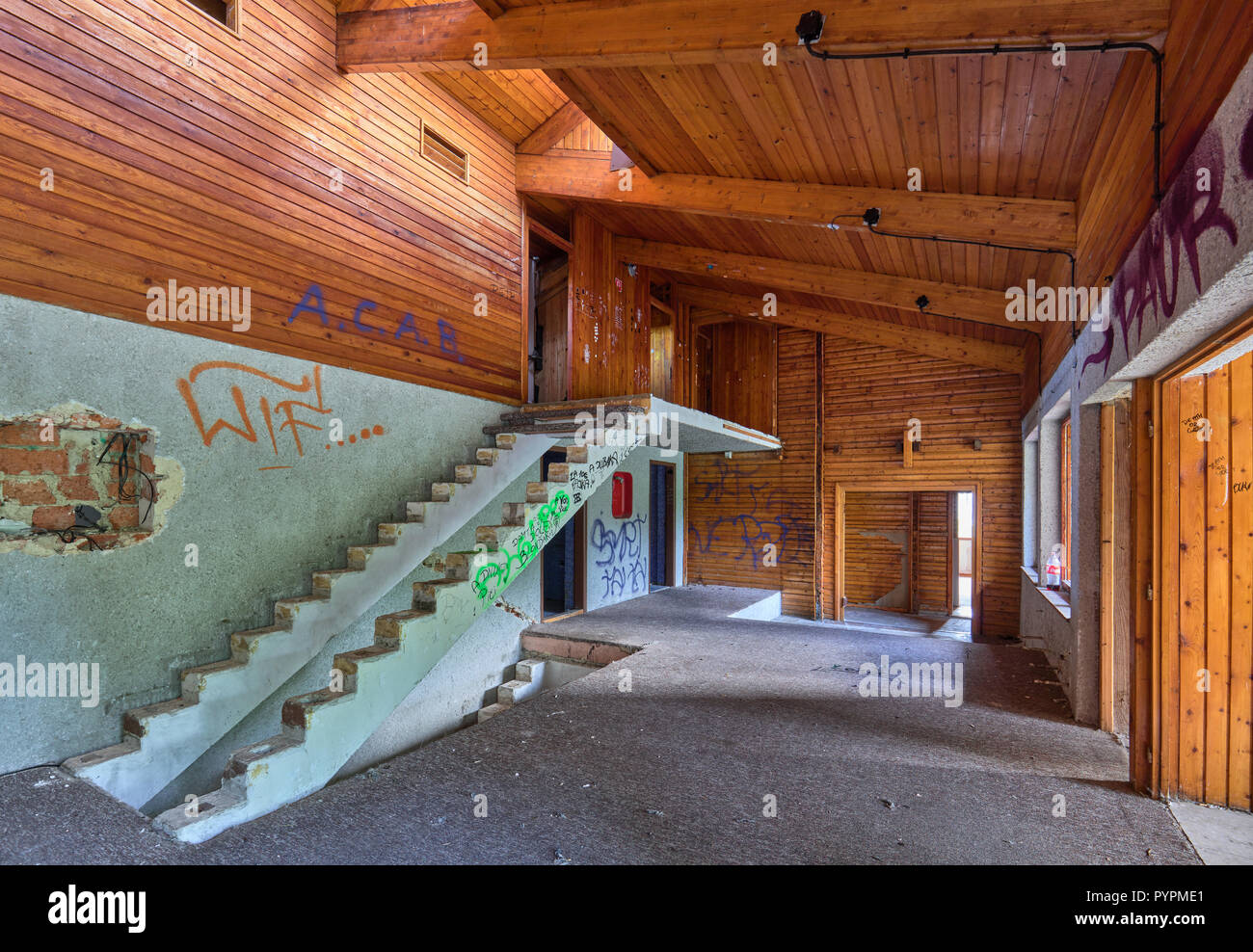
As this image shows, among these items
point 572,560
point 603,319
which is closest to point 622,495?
point 572,560

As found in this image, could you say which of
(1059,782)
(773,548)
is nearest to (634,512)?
(773,548)

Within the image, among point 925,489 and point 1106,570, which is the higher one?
point 925,489

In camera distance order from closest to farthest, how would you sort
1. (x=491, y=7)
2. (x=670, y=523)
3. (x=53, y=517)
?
(x=53, y=517), (x=491, y=7), (x=670, y=523)

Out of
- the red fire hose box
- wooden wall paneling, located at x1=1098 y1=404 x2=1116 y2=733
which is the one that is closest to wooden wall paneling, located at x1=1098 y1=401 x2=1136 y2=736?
wooden wall paneling, located at x1=1098 y1=404 x2=1116 y2=733

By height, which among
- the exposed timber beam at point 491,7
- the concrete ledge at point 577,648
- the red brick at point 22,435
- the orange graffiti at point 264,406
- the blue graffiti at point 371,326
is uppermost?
the exposed timber beam at point 491,7

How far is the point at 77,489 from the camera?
365cm

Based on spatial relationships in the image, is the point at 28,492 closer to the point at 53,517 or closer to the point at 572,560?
the point at 53,517

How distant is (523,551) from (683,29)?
12.9 ft

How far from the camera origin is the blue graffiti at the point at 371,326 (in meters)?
4.89

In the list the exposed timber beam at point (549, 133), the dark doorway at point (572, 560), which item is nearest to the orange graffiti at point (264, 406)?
the dark doorway at point (572, 560)

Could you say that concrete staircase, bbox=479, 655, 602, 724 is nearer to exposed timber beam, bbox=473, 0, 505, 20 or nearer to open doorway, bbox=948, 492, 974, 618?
exposed timber beam, bbox=473, 0, 505, 20

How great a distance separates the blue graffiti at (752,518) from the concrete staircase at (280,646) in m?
5.92

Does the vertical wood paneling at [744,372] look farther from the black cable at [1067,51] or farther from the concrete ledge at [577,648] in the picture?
the black cable at [1067,51]

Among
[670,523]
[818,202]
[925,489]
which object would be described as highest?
[818,202]
